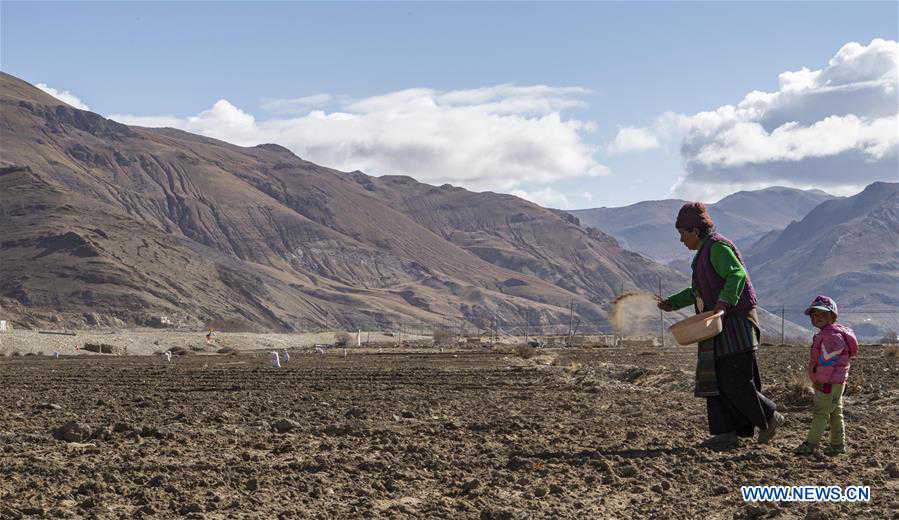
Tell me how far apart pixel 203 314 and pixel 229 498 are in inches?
3995

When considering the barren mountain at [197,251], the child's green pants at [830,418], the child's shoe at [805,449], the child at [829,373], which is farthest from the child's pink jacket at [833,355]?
the barren mountain at [197,251]

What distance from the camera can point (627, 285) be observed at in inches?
7840

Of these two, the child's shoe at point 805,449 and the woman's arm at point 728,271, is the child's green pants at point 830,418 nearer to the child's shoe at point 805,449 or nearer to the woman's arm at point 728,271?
the child's shoe at point 805,449

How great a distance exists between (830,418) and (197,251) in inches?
5257

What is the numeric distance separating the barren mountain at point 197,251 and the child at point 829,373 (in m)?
87.8

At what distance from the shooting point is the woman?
31.1 feet

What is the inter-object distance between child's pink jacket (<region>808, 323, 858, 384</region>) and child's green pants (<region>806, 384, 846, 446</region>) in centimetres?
12

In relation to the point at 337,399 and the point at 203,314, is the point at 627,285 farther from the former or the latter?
the point at 337,399

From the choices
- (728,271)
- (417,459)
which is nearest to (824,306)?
(728,271)

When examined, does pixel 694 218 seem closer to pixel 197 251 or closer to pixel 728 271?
pixel 728 271

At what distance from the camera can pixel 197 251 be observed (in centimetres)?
13762

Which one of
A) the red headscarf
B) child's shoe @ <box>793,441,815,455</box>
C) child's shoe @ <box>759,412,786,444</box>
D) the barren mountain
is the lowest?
child's shoe @ <box>793,441,815,455</box>

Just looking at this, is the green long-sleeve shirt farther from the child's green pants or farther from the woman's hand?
the child's green pants

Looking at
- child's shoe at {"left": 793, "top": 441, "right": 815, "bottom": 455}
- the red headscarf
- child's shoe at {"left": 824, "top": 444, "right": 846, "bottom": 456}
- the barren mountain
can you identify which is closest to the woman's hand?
the red headscarf
